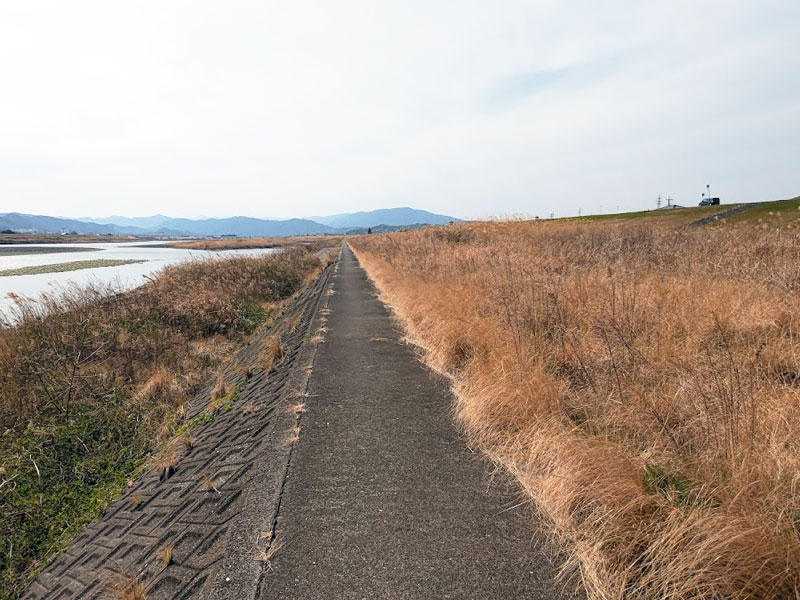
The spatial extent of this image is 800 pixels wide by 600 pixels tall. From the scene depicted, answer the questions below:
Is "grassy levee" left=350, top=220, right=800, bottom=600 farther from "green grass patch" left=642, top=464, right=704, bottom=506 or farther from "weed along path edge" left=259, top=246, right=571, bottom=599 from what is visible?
"weed along path edge" left=259, top=246, right=571, bottom=599

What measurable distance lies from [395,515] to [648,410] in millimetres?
2300

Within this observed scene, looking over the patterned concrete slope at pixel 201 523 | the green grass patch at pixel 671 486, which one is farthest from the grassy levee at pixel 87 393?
the green grass patch at pixel 671 486

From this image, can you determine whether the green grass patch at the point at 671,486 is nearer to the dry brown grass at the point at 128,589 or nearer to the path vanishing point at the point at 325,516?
the path vanishing point at the point at 325,516

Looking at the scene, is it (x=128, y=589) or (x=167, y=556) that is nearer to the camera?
(x=128, y=589)

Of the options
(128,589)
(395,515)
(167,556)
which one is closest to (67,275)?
(167,556)

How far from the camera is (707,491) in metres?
2.44

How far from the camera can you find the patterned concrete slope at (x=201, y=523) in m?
2.74

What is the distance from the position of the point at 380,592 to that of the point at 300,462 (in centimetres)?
166

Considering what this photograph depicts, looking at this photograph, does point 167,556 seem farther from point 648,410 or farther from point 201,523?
point 648,410

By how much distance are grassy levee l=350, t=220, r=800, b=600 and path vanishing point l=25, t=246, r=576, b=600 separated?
1.31 feet

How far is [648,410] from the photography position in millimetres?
3443

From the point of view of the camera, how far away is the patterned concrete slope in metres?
2.74

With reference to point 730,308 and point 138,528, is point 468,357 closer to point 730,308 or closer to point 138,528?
point 730,308

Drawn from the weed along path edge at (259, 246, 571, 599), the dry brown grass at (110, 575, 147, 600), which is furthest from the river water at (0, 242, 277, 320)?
the weed along path edge at (259, 246, 571, 599)
